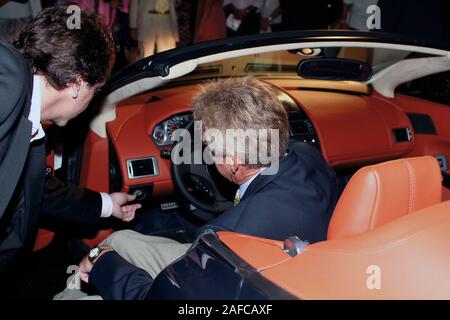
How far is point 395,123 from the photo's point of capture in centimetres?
320

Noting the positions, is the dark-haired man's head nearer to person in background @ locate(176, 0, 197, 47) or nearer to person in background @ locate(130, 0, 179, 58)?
person in background @ locate(130, 0, 179, 58)

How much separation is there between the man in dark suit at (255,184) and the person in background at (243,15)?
14.7ft

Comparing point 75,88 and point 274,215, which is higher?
point 75,88

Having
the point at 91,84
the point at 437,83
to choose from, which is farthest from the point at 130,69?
the point at 437,83

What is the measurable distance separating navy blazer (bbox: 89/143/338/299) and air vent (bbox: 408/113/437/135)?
1.90 meters

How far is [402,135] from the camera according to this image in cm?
321

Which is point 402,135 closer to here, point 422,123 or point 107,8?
point 422,123

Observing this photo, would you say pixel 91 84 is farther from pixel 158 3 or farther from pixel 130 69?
pixel 158 3

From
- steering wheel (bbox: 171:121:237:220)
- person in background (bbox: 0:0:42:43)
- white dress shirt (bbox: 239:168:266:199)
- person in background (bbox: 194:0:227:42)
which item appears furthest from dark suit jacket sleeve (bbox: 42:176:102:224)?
person in background (bbox: 194:0:227:42)

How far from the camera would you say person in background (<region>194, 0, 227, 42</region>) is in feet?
19.1

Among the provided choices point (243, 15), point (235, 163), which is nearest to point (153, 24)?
point (243, 15)

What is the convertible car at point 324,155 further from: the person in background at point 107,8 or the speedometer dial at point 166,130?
the person in background at point 107,8

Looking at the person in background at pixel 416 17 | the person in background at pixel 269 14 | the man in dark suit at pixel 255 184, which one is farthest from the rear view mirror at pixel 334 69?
the person in background at pixel 269 14

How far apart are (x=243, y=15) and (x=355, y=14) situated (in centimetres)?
169
